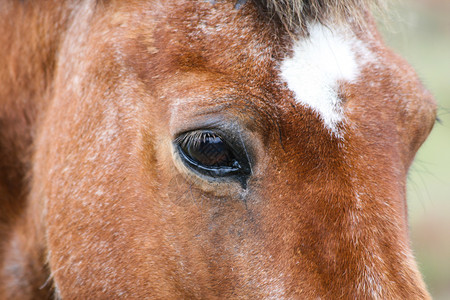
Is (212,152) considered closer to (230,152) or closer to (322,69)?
(230,152)

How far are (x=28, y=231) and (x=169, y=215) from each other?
1.00 m

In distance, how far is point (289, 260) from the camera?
1.76 metres

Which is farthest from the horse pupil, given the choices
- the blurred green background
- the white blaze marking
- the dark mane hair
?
the blurred green background

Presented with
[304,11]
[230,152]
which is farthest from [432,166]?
[230,152]

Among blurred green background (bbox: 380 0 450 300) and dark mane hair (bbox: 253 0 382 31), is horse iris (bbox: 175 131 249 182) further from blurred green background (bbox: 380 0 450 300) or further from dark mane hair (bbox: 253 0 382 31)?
blurred green background (bbox: 380 0 450 300)

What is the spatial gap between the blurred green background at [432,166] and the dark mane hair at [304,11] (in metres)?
0.39

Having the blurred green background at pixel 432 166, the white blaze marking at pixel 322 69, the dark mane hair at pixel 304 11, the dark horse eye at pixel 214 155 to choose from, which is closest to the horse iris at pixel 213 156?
the dark horse eye at pixel 214 155

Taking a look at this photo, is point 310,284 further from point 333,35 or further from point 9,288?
point 9,288

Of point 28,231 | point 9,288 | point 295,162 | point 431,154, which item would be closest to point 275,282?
point 295,162

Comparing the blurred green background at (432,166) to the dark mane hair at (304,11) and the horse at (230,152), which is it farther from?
the horse at (230,152)

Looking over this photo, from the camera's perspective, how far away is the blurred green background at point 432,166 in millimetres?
3754

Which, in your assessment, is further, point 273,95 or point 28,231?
point 28,231

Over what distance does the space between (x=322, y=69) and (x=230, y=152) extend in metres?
0.47

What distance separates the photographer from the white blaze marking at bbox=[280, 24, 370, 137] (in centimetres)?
184
